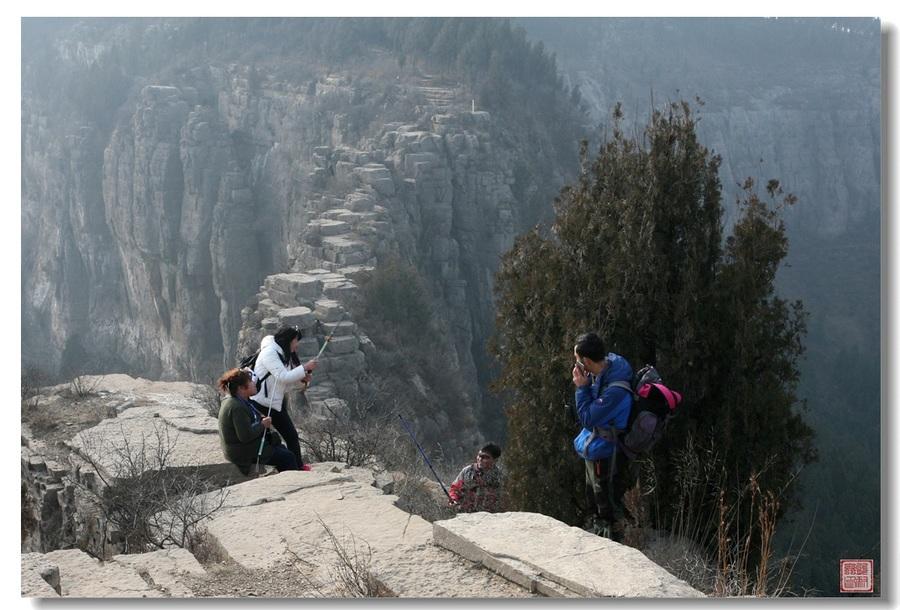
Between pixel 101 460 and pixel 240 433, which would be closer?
pixel 240 433

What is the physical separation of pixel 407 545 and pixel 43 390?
5849 millimetres

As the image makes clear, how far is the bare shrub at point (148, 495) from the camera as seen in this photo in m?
5.61

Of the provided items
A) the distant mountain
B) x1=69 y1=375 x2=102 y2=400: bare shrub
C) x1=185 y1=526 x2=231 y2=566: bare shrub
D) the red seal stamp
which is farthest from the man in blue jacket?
the distant mountain

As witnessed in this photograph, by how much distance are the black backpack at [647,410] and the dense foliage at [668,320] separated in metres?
0.82

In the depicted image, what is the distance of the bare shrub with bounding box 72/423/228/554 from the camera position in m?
5.61

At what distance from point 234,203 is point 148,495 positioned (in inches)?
1529

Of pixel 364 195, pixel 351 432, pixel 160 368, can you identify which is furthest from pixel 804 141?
pixel 351 432

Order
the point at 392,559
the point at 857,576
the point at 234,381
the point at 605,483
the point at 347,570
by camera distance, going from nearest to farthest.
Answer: the point at 347,570
the point at 392,559
the point at 857,576
the point at 605,483
the point at 234,381

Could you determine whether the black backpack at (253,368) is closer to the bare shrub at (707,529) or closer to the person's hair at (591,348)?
the person's hair at (591,348)

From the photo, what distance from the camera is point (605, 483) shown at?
5.55 meters

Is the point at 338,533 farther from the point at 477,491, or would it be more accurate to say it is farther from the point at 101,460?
the point at 101,460

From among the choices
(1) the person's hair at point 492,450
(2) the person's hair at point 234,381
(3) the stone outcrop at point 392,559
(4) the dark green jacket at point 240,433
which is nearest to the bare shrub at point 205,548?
(3) the stone outcrop at point 392,559

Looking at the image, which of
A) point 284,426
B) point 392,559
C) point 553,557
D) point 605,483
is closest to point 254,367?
point 284,426
